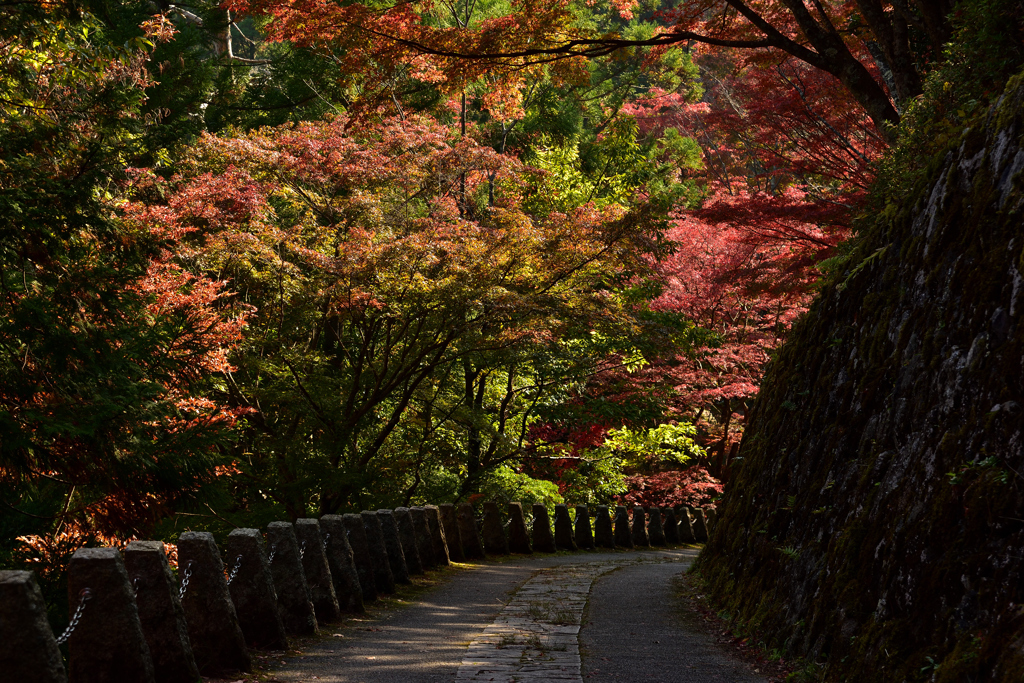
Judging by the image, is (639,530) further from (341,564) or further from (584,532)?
(341,564)

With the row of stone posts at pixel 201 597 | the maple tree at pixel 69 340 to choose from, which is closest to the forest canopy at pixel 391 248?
the maple tree at pixel 69 340

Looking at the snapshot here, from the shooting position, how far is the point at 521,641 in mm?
6223

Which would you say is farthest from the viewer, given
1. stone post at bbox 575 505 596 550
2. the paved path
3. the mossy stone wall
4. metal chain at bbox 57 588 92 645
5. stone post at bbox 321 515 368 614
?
stone post at bbox 575 505 596 550

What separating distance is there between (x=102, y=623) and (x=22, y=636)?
582mm

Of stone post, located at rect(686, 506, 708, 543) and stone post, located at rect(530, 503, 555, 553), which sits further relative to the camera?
stone post, located at rect(686, 506, 708, 543)

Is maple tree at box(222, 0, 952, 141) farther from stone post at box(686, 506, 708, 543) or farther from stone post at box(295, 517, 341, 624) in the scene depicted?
stone post at box(686, 506, 708, 543)

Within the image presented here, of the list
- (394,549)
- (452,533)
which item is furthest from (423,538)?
(394,549)

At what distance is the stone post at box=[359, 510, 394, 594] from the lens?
8188mm

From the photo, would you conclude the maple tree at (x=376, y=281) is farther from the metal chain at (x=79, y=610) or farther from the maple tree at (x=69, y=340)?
the metal chain at (x=79, y=610)

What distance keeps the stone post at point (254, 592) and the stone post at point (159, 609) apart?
3.33 feet

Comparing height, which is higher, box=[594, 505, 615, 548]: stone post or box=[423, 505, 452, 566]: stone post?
box=[423, 505, 452, 566]: stone post

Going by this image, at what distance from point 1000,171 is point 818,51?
4301 mm

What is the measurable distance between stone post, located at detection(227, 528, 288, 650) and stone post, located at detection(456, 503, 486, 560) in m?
6.42

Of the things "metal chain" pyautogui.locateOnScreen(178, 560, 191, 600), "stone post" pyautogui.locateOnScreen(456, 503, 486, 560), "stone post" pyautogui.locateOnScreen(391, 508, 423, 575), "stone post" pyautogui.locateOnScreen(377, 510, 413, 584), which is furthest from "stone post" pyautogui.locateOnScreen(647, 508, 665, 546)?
"metal chain" pyautogui.locateOnScreen(178, 560, 191, 600)
